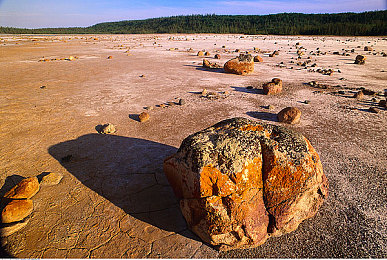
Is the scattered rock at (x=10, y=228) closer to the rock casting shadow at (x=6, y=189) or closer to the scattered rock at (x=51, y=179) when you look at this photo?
the rock casting shadow at (x=6, y=189)

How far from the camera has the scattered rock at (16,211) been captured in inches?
96.5

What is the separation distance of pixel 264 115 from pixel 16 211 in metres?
5.28

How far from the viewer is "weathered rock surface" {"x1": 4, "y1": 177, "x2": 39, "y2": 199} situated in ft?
8.98

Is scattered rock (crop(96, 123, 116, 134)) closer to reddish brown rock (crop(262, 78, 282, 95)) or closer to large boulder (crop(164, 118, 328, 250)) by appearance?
A: large boulder (crop(164, 118, 328, 250))

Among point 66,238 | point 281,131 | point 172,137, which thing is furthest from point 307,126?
point 66,238

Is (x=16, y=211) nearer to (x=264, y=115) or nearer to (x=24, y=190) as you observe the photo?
(x=24, y=190)

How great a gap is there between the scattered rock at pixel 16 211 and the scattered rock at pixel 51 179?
1.40ft

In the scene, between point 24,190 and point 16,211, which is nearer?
point 16,211

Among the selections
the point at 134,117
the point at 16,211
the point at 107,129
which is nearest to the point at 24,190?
the point at 16,211

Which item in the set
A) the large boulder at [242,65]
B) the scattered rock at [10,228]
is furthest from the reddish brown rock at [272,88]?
the scattered rock at [10,228]

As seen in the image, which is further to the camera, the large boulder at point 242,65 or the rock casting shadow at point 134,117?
the large boulder at point 242,65

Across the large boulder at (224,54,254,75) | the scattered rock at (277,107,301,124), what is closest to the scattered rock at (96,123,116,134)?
the scattered rock at (277,107,301,124)

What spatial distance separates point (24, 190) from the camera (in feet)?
9.12

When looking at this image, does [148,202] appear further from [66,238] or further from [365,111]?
[365,111]
